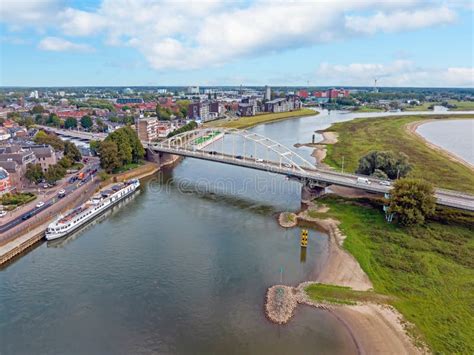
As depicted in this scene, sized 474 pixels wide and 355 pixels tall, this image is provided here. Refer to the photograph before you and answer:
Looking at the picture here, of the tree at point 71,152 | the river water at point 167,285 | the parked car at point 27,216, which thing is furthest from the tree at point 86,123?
the parked car at point 27,216

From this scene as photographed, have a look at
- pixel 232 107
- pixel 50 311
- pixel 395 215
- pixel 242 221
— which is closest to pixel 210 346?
pixel 50 311

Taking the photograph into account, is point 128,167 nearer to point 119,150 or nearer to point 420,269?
point 119,150

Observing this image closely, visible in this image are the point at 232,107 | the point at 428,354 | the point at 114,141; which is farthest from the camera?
the point at 232,107

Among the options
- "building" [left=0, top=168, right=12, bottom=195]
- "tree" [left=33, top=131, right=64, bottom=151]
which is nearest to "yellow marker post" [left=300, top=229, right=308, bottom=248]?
"building" [left=0, top=168, right=12, bottom=195]

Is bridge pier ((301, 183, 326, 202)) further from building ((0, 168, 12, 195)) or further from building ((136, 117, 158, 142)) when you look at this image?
building ((136, 117, 158, 142))

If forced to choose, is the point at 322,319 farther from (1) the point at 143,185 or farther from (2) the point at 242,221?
(1) the point at 143,185

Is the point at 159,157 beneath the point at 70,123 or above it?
beneath

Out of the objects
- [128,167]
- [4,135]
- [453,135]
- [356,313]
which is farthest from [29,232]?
[453,135]

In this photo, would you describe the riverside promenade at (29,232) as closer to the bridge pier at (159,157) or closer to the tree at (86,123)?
the bridge pier at (159,157)
